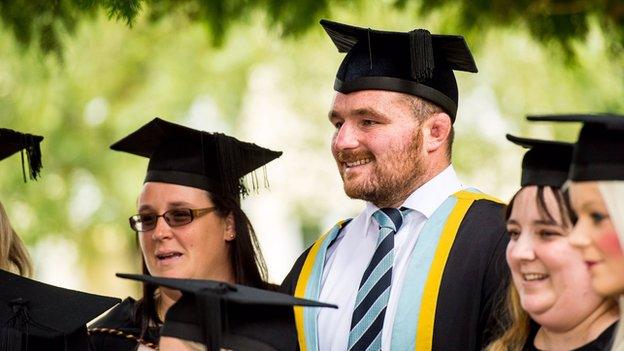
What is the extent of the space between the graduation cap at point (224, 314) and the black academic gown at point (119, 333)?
1086mm

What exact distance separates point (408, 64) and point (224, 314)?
4.44ft

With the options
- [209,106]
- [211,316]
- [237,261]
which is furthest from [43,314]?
[209,106]

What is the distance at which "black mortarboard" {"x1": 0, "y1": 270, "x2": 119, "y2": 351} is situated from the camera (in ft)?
16.7

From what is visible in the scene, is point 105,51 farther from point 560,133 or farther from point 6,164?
point 560,133

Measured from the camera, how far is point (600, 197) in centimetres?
381

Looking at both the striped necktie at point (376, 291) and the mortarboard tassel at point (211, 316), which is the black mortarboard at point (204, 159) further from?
the mortarboard tassel at point (211, 316)

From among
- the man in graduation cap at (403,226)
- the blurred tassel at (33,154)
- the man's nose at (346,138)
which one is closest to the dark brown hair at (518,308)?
the man in graduation cap at (403,226)

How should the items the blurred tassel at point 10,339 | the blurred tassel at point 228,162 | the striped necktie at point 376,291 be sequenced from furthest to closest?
1. the blurred tassel at point 228,162
2. the blurred tassel at point 10,339
3. the striped necktie at point 376,291

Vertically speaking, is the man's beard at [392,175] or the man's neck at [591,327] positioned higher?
the man's beard at [392,175]

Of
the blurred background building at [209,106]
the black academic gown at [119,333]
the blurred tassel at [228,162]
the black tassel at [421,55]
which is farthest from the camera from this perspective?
the blurred background building at [209,106]

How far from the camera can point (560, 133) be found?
48.2 ft

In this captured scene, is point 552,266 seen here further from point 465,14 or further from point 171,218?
point 465,14

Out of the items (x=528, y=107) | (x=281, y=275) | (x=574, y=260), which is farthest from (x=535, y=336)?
(x=281, y=275)

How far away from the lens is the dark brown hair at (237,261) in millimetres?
5770
